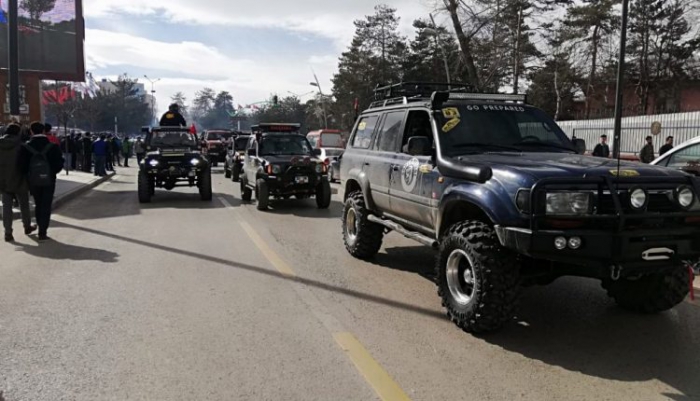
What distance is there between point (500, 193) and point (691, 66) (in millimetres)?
46664

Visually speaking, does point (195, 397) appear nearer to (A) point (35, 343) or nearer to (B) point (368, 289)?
(A) point (35, 343)

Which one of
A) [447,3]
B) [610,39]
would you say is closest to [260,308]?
[447,3]

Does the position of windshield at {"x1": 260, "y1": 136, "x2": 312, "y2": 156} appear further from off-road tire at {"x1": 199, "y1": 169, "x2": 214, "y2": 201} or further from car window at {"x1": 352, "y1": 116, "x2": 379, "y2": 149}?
car window at {"x1": 352, "y1": 116, "x2": 379, "y2": 149}

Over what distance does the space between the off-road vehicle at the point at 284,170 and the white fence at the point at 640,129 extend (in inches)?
528

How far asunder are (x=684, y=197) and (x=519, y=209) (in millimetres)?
1333

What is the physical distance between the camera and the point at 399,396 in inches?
150

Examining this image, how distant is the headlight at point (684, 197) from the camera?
14.9 feet

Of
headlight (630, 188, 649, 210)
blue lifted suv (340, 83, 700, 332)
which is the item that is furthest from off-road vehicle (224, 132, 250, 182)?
headlight (630, 188, 649, 210)

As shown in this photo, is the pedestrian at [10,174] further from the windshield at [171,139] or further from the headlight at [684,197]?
the headlight at [684,197]

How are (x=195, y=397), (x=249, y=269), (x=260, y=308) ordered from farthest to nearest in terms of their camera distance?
(x=249, y=269) → (x=260, y=308) → (x=195, y=397)

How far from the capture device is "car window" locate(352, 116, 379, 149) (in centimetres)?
798

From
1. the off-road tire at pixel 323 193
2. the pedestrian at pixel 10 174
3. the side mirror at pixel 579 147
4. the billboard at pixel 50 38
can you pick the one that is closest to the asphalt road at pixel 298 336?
the pedestrian at pixel 10 174

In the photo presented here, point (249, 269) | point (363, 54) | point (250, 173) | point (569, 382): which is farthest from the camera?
point (363, 54)

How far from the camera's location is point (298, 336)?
4953mm
